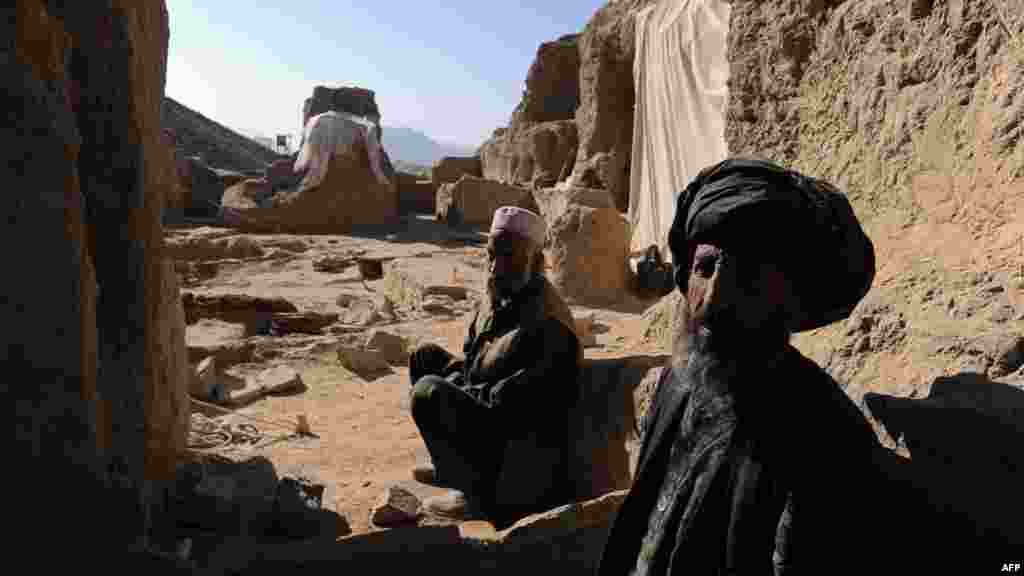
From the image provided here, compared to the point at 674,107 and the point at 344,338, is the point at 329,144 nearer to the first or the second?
the point at 674,107

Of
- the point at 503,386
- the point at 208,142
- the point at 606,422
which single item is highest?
the point at 208,142

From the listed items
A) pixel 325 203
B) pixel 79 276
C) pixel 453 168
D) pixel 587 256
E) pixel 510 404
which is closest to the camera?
pixel 79 276

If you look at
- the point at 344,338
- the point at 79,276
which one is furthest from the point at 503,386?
the point at 344,338

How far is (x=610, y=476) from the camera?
3.47 metres

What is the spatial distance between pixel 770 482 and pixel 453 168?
20.0 metres

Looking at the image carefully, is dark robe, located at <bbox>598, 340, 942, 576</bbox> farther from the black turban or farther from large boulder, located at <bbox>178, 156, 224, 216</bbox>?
large boulder, located at <bbox>178, 156, 224, 216</bbox>

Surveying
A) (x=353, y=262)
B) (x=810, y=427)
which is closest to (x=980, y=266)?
(x=810, y=427)

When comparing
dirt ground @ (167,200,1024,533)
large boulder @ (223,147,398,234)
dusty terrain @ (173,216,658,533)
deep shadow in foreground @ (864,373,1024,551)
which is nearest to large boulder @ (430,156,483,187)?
large boulder @ (223,147,398,234)

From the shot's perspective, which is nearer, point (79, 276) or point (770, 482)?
point (770, 482)

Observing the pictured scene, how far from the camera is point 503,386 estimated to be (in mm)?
3422

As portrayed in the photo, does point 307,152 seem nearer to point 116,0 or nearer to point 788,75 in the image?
point 788,75

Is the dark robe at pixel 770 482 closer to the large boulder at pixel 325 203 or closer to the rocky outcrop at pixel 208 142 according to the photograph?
the large boulder at pixel 325 203

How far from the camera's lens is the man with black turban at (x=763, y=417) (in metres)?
1.44

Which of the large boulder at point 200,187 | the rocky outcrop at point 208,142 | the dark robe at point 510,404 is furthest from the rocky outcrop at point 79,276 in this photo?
the rocky outcrop at point 208,142
